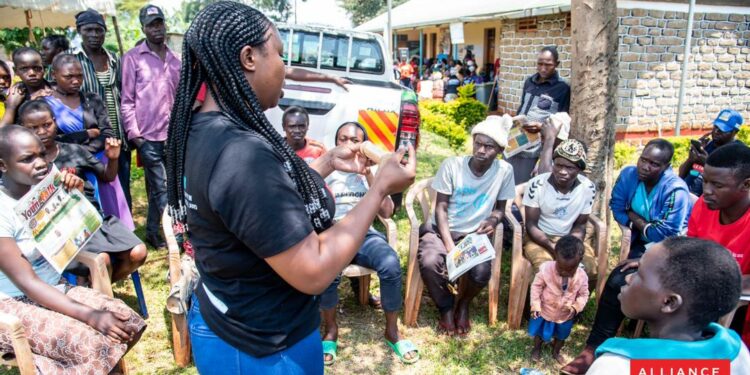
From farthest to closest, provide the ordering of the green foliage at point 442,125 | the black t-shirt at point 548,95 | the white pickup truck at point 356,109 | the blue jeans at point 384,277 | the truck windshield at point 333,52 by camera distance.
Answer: the green foliage at point 442,125
the truck windshield at point 333,52
the black t-shirt at point 548,95
the white pickup truck at point 356,109
the blue jeans at point 384,277

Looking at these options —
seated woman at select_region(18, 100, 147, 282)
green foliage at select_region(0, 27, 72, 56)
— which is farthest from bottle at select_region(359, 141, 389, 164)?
green foliage at select_region(0, 27, 72, 56)

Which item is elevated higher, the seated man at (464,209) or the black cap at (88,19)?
the black cap at (88,19)

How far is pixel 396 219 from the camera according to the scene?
17.7 ft

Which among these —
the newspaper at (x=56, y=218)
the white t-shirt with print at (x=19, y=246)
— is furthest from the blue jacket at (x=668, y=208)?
the white t-shirt with print at (x=19, y=246)

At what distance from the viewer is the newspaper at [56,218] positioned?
2.47 metres

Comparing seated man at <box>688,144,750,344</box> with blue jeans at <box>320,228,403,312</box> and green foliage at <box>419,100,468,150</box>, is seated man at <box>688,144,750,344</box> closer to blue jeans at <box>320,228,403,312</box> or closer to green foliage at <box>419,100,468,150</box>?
blue jeans at <box>320,228,403,312</box>

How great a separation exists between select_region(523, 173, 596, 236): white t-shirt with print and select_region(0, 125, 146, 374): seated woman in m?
2.67

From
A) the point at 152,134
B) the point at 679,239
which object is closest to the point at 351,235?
the point at 679,239

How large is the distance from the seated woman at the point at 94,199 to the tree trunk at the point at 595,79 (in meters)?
3.22

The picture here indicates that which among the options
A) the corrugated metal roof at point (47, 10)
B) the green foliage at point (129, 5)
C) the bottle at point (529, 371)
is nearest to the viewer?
the bottle at point (529, 371)

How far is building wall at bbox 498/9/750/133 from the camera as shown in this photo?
8.41 m

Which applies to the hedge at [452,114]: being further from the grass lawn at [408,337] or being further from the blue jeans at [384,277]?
the blue jeans at [384,277]

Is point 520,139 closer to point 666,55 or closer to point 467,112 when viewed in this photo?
point 666,55

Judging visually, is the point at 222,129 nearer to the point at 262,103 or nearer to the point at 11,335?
the point at 262,103
